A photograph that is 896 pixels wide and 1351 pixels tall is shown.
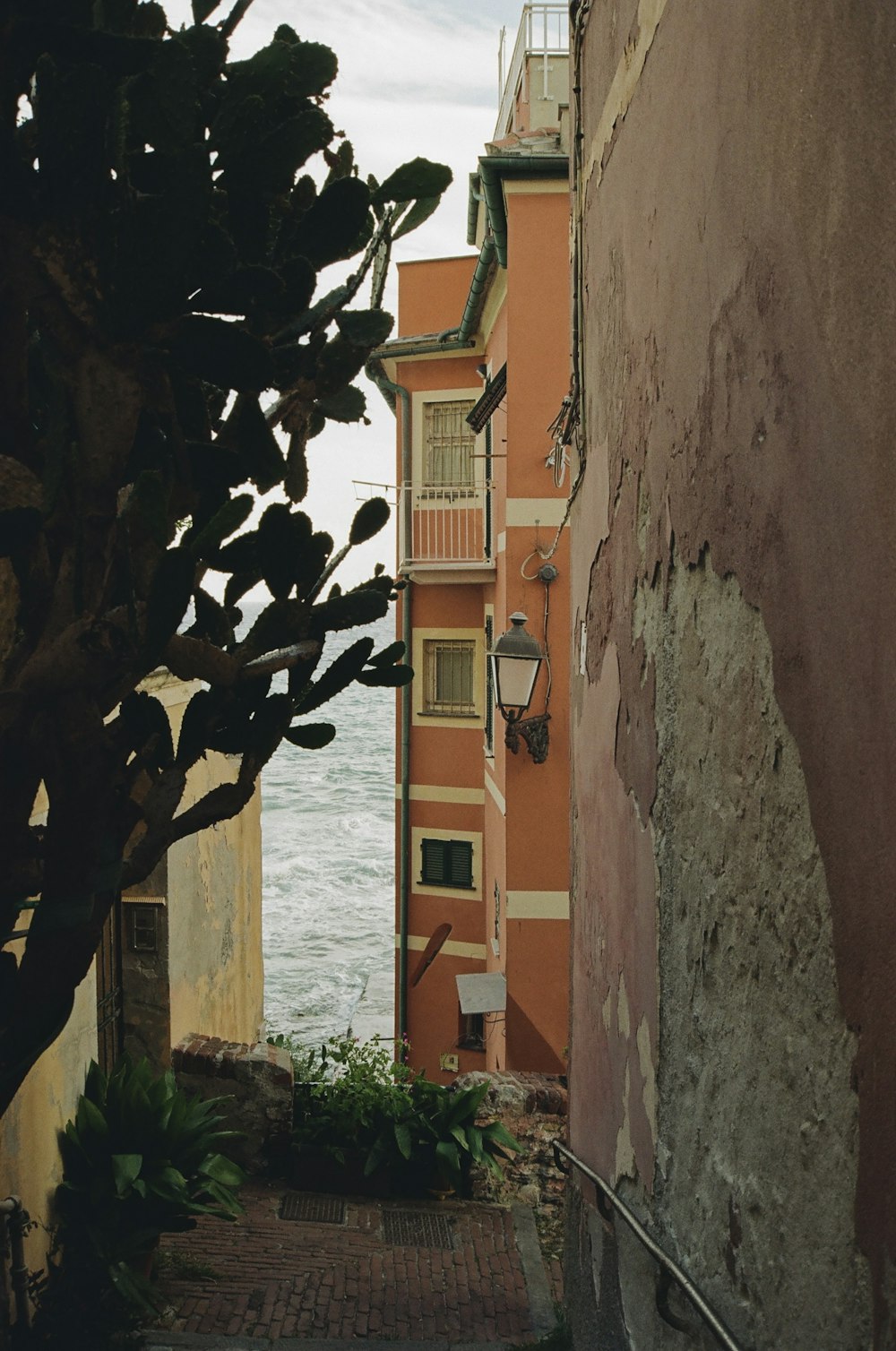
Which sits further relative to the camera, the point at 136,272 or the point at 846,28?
the point at 136,272

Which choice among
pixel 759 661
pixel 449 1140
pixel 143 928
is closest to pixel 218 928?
pixel 143 928

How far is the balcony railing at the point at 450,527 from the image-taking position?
15.4 metres

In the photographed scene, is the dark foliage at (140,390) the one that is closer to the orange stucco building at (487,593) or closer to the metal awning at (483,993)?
the orange stucco building at (487,593)

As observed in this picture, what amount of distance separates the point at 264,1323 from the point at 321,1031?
29936 mm

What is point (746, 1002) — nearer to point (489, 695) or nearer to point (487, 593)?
point (489, 695)

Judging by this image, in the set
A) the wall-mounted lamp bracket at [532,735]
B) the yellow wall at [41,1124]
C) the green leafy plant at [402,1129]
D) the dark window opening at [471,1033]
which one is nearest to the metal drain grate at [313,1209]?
the green leafy plant at [402,1129]

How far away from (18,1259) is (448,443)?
12.9 meters

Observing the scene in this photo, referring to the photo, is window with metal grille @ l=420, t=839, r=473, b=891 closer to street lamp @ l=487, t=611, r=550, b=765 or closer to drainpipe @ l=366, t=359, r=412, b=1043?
drainpipe @ l=366, t=359, r=412, b=1043

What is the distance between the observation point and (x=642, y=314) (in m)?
4.02

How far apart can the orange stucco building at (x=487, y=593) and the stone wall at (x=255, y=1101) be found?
478cm

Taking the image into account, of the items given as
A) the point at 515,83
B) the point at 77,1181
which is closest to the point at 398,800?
the point at 515,83

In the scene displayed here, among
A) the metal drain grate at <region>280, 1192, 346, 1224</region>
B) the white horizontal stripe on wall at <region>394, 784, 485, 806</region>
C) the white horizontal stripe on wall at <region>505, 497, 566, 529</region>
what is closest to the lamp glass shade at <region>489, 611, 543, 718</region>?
the white horizontal stripe on wall at <region>505, 497, 566, 529</region>

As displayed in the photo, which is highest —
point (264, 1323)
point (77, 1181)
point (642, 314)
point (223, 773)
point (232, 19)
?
point (232, 19)

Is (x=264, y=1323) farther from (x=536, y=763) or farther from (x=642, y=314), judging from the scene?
(x=536, y=763)
